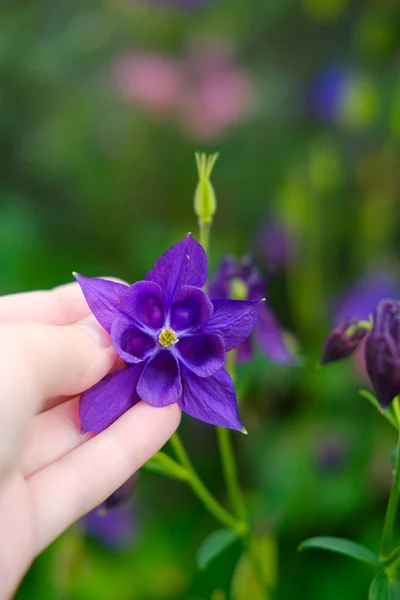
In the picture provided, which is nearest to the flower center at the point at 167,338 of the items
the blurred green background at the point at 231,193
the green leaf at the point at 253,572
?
the green leaf at the point at 253,572

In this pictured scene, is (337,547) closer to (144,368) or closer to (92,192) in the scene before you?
(144,368)

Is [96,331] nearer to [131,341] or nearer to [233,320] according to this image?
[131,341]

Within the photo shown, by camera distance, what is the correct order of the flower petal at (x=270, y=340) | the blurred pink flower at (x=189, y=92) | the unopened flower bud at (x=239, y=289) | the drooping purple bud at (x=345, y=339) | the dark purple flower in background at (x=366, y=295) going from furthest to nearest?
the blurred pink flower at (x=189, y=92) → the dark purple flower in background at (x=366, y=295) → the flower petal at (x=270, y=340) → the unopened flower bud at (x=239, y=289) → the drooping purple bud at (x=345, y=339)

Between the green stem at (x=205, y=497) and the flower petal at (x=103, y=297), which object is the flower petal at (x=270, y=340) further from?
the flower petal at (x=103, y=297)

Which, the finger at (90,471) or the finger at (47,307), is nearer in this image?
the finger at (90,471)

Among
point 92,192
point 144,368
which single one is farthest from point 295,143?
point 144,368

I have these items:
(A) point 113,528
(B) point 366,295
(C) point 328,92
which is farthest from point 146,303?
(C) point 328,92
